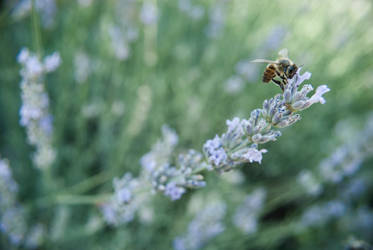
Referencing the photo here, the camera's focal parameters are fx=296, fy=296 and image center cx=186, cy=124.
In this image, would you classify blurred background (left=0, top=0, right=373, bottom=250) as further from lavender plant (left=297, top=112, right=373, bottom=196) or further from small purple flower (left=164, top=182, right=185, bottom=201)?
small purple flower (left=164, top=182, right=185, bottom=201)

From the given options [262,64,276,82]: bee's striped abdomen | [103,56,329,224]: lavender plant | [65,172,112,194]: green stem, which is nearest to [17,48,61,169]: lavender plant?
[65,172,112,194]: green stem

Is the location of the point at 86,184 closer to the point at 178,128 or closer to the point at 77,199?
the point at 77,199

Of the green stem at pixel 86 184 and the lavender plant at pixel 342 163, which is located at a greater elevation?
the green stem at pixel 86 184

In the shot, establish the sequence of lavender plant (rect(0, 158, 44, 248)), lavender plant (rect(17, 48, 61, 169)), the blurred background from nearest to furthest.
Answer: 1. lavender plant (rect(17, 48, 61, 169))
2. lavender plant (rect(0, 158, 44, 248))
3. the blurred background

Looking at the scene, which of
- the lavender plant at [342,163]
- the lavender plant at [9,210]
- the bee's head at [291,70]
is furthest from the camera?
the lavender plant at [342,163]

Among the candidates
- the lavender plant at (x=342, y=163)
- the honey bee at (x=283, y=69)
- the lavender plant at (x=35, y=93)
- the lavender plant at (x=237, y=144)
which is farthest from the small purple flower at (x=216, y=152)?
the lavender plant at (x=342, y=163)

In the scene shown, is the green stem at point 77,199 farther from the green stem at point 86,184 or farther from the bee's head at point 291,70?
the bee's head at point 291,70

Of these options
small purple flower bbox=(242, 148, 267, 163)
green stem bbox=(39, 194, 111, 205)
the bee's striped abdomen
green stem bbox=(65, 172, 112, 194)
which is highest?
green stem bbox=(65, 172, 112, 194)
